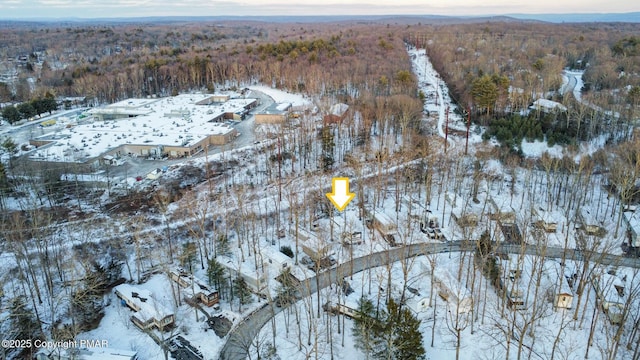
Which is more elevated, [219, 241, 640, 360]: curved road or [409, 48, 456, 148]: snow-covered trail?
[409, 48, 456, 148]: snow-covered trail

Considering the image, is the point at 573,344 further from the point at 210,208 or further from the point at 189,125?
the point at 189,125

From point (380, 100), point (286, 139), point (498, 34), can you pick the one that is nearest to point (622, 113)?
point (380, 100)

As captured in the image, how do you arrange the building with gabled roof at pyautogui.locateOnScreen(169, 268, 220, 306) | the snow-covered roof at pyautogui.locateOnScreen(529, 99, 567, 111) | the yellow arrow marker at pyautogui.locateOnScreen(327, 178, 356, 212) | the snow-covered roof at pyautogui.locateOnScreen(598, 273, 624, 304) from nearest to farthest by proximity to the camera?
the snow-covered roof at pyautogui.locateOnScreen(598, 273, 624, 304)
the building with gabled roof at pyautogui.locateOnScreen(169, 268, 220, 306)
the yellow arrow marker at pyautogui.locateOnScreen(327, 178, 356, 212)
the snow-covered roof at pyautogui.locateOnScreen(529, 99, 567, 111)

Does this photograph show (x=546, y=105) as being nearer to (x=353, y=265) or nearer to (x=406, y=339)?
(x=353, y=265)

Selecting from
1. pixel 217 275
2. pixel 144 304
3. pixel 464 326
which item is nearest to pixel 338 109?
pixel 217 275

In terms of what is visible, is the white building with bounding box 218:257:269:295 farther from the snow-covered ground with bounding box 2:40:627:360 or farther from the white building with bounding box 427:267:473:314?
the white building with bounding box 427:267:473:314

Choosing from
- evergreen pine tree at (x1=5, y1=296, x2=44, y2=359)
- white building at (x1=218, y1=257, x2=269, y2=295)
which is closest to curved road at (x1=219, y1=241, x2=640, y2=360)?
white building at (x1=218, y1=257, x2=269, y2=295)

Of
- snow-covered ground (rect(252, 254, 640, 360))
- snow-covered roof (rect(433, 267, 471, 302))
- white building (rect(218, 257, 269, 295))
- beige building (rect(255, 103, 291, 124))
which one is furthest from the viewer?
beige building (rect(255, 103, 291, 124))
